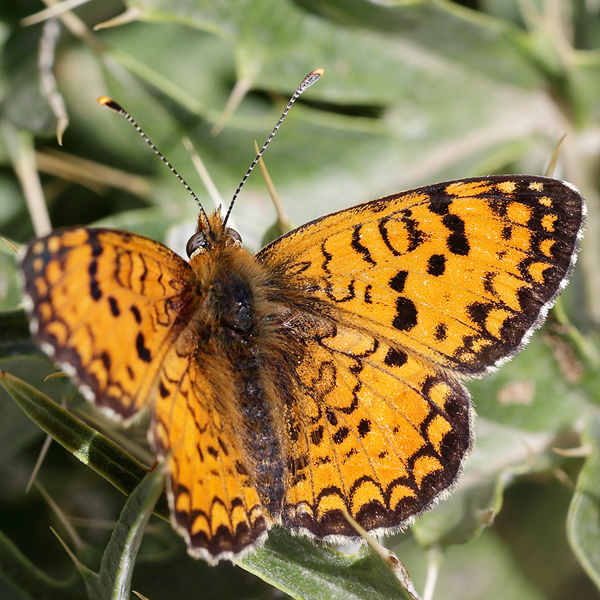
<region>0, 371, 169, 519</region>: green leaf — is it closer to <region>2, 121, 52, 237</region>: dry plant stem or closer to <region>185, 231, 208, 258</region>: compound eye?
<region>185, 231, 208, 258</region>: compound eye

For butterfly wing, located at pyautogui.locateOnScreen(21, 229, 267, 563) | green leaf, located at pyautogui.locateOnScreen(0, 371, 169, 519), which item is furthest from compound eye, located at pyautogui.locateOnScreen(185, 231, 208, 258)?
green leaf, located at pyautogui.locateOnScreen(0, 371, 169, 519)

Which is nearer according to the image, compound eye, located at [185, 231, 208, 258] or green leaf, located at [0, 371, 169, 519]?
green leaf, located at [0, 371, 169, 519]

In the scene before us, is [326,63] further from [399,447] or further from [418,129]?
[399,447]

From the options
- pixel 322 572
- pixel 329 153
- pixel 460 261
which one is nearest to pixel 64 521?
pixel 322 572

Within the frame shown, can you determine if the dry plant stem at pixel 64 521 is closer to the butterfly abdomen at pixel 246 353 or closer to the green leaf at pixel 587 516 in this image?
the butterfly abdomen at pixel 246 353

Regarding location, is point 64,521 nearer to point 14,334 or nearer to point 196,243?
point 14,334

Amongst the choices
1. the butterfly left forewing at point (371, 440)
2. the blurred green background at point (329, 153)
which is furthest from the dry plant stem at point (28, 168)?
the butterfly left forewing at point (371, 440)
